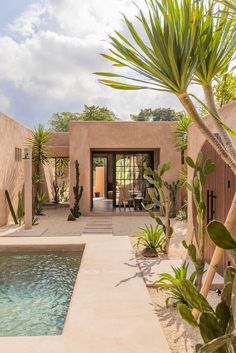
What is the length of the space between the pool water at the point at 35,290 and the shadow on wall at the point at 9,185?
4206 mm

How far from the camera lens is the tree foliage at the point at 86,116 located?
142ft

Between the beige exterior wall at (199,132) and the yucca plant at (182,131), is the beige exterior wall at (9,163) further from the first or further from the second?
the beige exterior wall at (199,132)

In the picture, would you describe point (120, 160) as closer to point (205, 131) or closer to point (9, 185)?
point (9, 185)

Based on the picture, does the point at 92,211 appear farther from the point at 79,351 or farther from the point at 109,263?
the point at 79,351

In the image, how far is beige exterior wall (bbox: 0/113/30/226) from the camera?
12023 millimetres

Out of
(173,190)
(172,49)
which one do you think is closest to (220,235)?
(172,49)

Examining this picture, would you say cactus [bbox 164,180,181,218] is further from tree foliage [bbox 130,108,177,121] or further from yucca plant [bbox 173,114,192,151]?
tree foliage [bbox 130,108,177,121]

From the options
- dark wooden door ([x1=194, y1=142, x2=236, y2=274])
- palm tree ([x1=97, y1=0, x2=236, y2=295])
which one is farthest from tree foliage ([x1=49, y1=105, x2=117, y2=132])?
palm tree ([x1=97, y1=0, x2=236, y2=295])

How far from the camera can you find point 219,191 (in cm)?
603

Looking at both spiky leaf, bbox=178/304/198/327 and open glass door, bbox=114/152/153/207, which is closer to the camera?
spiky leaf, bbox=178/304/198/327

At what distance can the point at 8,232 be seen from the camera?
1059 cm

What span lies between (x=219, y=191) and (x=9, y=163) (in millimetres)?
8943

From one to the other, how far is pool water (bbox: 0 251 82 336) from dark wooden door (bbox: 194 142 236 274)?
9.13ft

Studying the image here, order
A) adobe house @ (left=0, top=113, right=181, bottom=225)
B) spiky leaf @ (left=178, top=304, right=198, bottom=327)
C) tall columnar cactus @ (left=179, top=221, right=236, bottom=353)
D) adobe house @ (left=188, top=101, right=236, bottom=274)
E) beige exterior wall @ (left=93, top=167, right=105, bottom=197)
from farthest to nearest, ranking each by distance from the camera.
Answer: beige exterior wall @ (left=93, top=167, right=105, bottom=197)
adobe house @ (left=0, top=113, right=181, bottom=225)
adobe house @ (left=188, top=101, right=236, bottom=274)
spiky leaf @ (left=178, top=304, right=198, bottom=327)
tall columnar cactus @ (left=179, top=221, right=236, bottom=353)
